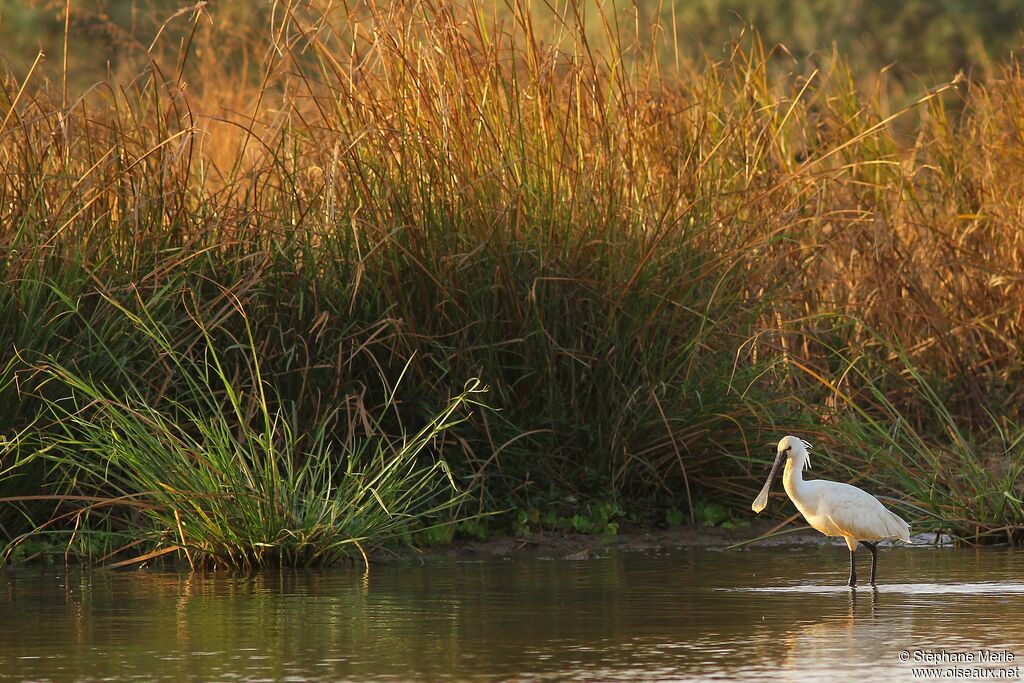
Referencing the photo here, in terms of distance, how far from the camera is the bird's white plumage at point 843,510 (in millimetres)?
6910

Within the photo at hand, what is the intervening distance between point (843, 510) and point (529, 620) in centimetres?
155

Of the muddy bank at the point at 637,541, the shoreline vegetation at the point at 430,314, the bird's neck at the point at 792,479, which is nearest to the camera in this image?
the bird's neck at the point at 792,479

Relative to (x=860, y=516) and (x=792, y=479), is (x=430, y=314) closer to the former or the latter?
(x=792, y=479)

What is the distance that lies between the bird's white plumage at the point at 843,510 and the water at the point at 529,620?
0.18 meters

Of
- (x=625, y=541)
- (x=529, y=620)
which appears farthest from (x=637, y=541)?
(x=529, y=620)

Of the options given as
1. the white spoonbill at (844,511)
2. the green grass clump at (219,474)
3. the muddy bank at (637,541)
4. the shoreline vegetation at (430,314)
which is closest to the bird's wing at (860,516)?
the white spoonbill at (844,511)

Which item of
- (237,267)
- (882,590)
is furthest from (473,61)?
(882,590)

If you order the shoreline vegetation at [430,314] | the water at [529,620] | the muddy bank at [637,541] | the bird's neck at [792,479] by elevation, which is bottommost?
the water at [529,620]

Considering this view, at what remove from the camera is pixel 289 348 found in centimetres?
829

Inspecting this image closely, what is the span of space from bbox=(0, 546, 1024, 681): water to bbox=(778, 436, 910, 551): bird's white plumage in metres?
0.18

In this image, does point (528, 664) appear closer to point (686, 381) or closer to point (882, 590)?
point (882, 590)

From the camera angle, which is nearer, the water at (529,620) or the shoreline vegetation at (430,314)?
the water at (529,620)

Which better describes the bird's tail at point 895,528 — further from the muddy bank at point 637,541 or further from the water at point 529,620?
the muddy bank at point 637,541

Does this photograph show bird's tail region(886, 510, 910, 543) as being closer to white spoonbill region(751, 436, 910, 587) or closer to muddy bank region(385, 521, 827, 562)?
white spoonbill region(751, 436, 910, 587)
